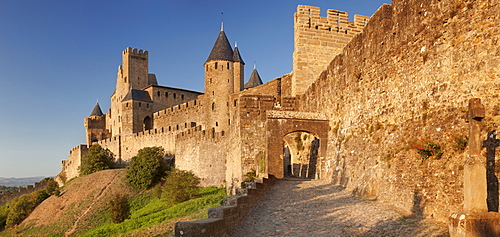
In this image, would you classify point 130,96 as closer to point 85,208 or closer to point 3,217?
point 3,217

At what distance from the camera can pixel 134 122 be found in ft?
203

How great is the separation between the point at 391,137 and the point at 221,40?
1596 inches

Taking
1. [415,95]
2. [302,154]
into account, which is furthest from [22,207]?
[415,95]

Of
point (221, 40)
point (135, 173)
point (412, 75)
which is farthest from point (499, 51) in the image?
point (221, 40)

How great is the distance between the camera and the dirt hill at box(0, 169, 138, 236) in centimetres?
3306

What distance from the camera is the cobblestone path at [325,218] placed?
28.4 feet

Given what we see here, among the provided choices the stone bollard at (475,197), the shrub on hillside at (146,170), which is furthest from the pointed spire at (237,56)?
the stone bollard at (475,197)

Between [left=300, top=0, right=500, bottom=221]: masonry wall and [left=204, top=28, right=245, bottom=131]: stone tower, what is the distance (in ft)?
107

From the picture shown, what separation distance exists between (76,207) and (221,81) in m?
19.7

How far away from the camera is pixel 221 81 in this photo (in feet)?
158

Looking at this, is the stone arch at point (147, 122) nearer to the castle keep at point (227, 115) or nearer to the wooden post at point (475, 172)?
the castle keep at point (227, 115)

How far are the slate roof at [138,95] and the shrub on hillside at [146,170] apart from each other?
920 inches

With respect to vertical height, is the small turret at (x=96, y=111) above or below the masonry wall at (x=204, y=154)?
above

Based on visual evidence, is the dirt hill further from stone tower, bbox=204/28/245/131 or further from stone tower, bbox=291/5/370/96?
stone tower, bbox=291/5/370/96
